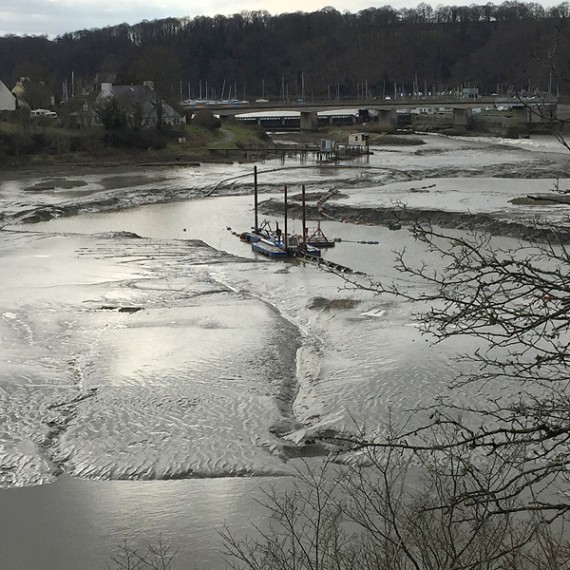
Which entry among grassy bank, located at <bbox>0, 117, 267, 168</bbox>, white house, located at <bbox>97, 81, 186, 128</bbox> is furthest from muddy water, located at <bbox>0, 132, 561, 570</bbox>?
white house, located at <bbox>97, 81, 186, 128</bbox>

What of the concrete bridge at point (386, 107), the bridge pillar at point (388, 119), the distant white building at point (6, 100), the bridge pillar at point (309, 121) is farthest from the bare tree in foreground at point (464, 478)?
the bridge pillar at point (309, 121)

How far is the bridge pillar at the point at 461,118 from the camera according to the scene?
9360cm

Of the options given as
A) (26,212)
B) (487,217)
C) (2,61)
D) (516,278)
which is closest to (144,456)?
(516,278)

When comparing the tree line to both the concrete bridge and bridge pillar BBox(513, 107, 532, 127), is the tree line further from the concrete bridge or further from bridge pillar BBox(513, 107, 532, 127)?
the concrete bridge

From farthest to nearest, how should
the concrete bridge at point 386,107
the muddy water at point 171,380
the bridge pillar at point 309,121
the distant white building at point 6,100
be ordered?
the bridge pillar at point 309,121 → the concrete bridge at point 386,107 → the distant white building at point 6,100 → the muddy water at point 171,380

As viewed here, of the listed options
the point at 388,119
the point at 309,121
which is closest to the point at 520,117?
the point at 388,119

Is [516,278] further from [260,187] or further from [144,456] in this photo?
[260,187]

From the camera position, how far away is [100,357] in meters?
15.1

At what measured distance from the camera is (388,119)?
322 ft

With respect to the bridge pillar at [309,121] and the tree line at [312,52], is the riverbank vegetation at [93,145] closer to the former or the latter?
the bridge pillar at [309,121]

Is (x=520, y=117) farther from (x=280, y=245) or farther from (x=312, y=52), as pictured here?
(x=280, y=245)

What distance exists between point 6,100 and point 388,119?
44152mm

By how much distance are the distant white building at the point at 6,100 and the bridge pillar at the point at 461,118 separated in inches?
1787

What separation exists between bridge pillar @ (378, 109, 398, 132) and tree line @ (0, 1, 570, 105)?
36.3 metres
